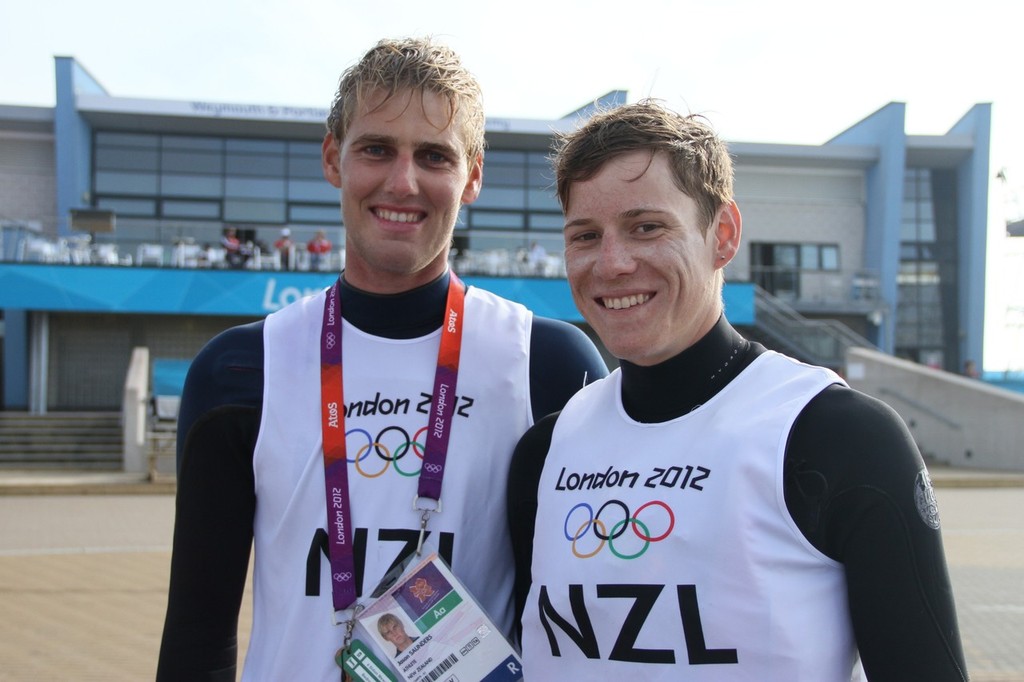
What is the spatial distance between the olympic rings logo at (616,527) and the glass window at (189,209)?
95.0ft

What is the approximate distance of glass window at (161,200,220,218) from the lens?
28859 millimetres

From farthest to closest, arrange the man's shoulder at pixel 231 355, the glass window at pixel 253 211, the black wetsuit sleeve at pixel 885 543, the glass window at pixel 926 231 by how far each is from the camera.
→ the glass window at pixel 926 231 → the glass window at pixel 253 211 → the man's shoulder at pixel 231 355 → the black wetsuit sleeve at pixel 885 543

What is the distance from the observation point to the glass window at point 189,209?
28859 mm

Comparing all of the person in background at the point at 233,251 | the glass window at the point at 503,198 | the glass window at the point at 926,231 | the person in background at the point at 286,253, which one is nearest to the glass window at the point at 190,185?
the person in background at the point at 233,251

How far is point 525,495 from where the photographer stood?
228 cm

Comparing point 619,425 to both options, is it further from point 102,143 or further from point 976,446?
point 102,143

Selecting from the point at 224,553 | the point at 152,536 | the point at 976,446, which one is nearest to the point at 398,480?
the point at 224,553

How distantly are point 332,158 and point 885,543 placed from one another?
172cm

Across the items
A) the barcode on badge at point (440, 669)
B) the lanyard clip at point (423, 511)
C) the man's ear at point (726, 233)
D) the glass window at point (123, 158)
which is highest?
the glass window at point (123, 158)

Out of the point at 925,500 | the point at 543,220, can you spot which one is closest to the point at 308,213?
the point at 543,220

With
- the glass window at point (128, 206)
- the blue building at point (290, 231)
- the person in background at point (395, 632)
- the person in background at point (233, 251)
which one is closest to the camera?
the person in background at point (395, 632)

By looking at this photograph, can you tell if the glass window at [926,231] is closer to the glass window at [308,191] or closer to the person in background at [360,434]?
the glass window at [308,191]

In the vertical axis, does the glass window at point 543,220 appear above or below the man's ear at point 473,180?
above

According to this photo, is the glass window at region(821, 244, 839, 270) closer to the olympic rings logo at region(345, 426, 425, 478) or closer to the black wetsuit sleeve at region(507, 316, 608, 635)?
the black wetsuit sleeve at region(507, 316, 608, 635)
